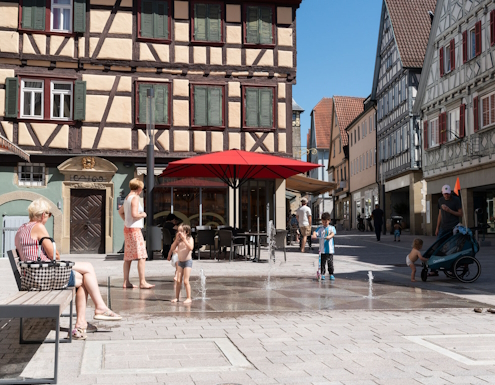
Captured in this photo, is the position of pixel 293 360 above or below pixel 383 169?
below

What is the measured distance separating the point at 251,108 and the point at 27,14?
7.73m

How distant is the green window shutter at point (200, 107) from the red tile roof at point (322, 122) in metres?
58.0

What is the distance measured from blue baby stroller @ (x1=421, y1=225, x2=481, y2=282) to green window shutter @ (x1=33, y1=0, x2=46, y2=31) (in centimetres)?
1499

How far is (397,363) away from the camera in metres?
5.29

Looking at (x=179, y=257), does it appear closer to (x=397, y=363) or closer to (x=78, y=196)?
(x=397, y=363)

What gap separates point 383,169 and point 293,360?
141ft

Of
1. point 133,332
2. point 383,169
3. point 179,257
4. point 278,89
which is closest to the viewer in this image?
point 133,332

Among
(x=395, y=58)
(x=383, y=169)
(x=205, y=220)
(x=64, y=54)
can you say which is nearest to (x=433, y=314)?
(x=205, y=220)

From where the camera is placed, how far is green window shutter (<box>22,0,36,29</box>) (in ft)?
71.8

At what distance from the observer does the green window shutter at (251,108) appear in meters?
23.4

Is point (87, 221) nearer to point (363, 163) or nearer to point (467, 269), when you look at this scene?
point (467, 269)

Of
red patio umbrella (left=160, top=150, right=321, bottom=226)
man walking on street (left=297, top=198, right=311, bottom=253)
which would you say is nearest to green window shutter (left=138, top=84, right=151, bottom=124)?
red patio umbrella (left=160, top=150, right=321, bottom=226)

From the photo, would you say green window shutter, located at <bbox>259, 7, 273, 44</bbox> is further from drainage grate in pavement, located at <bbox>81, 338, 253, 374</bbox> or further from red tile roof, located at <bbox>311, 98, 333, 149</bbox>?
red tile roof, located at <bbox>311, 98, 333, 149</bbox>

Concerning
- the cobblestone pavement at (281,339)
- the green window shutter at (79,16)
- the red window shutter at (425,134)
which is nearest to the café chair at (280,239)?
the cobblestone pavement at (281,339)
